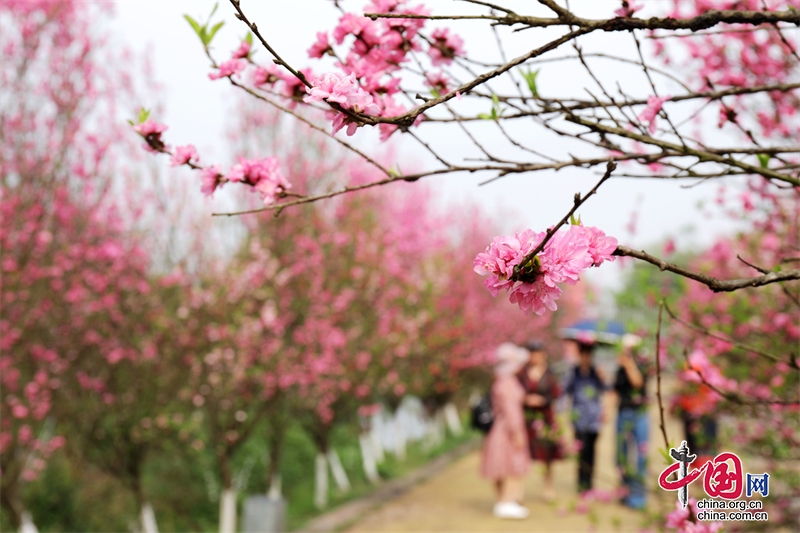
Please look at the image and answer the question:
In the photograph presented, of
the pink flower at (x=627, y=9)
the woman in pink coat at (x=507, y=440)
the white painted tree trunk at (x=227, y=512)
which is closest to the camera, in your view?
the pink flower at (x=627, y=9)

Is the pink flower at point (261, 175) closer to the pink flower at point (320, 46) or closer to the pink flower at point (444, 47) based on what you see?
the pink flower at point (320, 46)

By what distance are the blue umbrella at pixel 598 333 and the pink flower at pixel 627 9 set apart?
2.48 metres

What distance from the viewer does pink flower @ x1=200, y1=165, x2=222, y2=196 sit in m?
2.32

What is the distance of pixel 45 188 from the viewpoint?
737 centimetres

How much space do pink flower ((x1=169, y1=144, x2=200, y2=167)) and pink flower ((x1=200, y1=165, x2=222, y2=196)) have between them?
0.07 meters

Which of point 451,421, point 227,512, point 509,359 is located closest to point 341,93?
point 227,512

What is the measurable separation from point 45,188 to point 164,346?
2039 mm

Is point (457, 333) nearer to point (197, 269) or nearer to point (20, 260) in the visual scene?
point (197, 269)

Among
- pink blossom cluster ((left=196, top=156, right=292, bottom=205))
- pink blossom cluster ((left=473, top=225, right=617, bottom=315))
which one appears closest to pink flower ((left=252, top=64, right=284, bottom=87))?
pink blossom cluster ((left=196, top=156, right=292, bottom=205))

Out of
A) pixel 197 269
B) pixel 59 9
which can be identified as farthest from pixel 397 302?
pixel 59 9

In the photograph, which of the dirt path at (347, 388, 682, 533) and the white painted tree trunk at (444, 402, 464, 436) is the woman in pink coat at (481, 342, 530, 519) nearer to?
the dirt path at (347, 388, 682, 533)

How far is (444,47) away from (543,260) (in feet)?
4.17

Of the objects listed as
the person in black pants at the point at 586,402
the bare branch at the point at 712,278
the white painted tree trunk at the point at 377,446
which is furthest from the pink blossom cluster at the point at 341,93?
the white painted tree trunk at the point at 377,446

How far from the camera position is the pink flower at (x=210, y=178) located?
2316 mm
